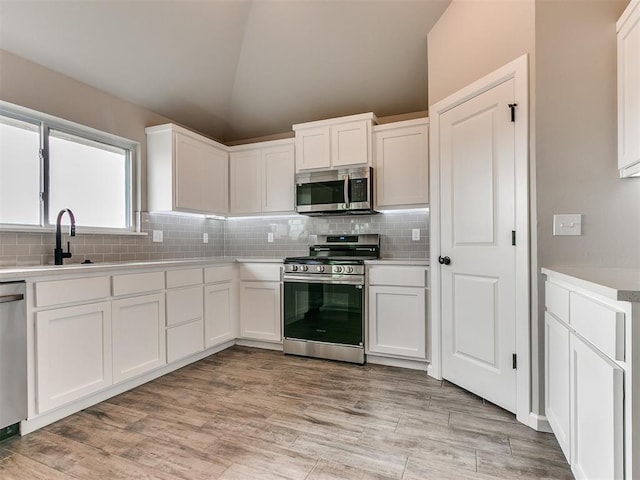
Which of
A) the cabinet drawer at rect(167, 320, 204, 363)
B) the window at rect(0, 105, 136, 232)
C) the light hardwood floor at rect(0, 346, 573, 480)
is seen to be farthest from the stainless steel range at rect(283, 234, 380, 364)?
the window at rect(0, 105, 136, 232)

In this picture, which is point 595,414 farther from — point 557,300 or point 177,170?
point 177,170

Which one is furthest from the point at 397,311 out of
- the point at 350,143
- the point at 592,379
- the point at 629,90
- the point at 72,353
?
the point at 72,353

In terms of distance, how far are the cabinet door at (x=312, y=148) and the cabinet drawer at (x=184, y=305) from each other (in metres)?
1.61

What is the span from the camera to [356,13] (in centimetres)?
301

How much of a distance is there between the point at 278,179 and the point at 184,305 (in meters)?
1.67

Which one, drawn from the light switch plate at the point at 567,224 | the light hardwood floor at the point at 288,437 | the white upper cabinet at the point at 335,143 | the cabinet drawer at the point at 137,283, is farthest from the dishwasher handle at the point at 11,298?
the light switch plate at the point at 567,224

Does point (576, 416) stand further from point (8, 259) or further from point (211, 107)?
point (211, 107)

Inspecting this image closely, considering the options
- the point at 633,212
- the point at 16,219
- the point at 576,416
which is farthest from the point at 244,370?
the point at 633,212

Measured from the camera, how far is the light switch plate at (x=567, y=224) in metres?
1.91

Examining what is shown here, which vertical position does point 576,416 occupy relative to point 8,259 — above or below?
below

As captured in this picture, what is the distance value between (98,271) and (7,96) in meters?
1.37

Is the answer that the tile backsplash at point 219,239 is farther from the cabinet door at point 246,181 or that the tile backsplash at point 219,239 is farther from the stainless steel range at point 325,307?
the stainless steel range at point 325,307

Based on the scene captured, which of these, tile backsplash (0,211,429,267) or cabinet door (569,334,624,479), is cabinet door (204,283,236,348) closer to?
tile backsplash (0,211,429,267)

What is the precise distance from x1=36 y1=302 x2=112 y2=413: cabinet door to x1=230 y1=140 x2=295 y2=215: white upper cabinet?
1979mm
